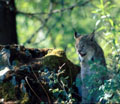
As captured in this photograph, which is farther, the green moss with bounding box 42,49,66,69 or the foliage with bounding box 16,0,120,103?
the green moss with bounding box 42,49,66,69

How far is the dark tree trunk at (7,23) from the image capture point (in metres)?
7.85

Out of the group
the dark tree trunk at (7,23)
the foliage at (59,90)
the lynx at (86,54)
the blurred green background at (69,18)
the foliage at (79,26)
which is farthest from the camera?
the dark tree trunk at (7,23)

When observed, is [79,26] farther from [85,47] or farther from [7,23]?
[85,47]

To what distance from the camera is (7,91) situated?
14.1ft

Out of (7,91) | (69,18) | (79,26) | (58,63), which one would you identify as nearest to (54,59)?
(58,63)

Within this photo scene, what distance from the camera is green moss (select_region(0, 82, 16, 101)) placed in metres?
4.20

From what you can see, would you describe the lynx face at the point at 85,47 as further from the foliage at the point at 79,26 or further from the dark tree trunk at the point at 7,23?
the dark tree trunk at the point at 7,23

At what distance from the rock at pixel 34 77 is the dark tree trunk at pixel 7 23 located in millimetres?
2538

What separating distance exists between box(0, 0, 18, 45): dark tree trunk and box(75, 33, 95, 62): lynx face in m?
2.66

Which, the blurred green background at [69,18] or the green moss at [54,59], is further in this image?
the blurred green background at [69,18]

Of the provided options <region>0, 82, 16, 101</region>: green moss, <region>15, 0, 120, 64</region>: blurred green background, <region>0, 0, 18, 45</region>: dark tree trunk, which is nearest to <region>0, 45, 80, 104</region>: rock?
<region>0, 82, 16, 101</region>: green moss

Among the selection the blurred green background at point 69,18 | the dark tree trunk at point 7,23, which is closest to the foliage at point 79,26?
the blurred green background at point 69,18

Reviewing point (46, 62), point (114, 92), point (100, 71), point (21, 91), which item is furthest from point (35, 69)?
point (114, 92)

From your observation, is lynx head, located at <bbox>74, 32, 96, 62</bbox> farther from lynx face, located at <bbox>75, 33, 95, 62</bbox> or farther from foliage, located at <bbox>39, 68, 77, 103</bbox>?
foliage, located at <bbox>39, 68, 77, 103</bbox>
